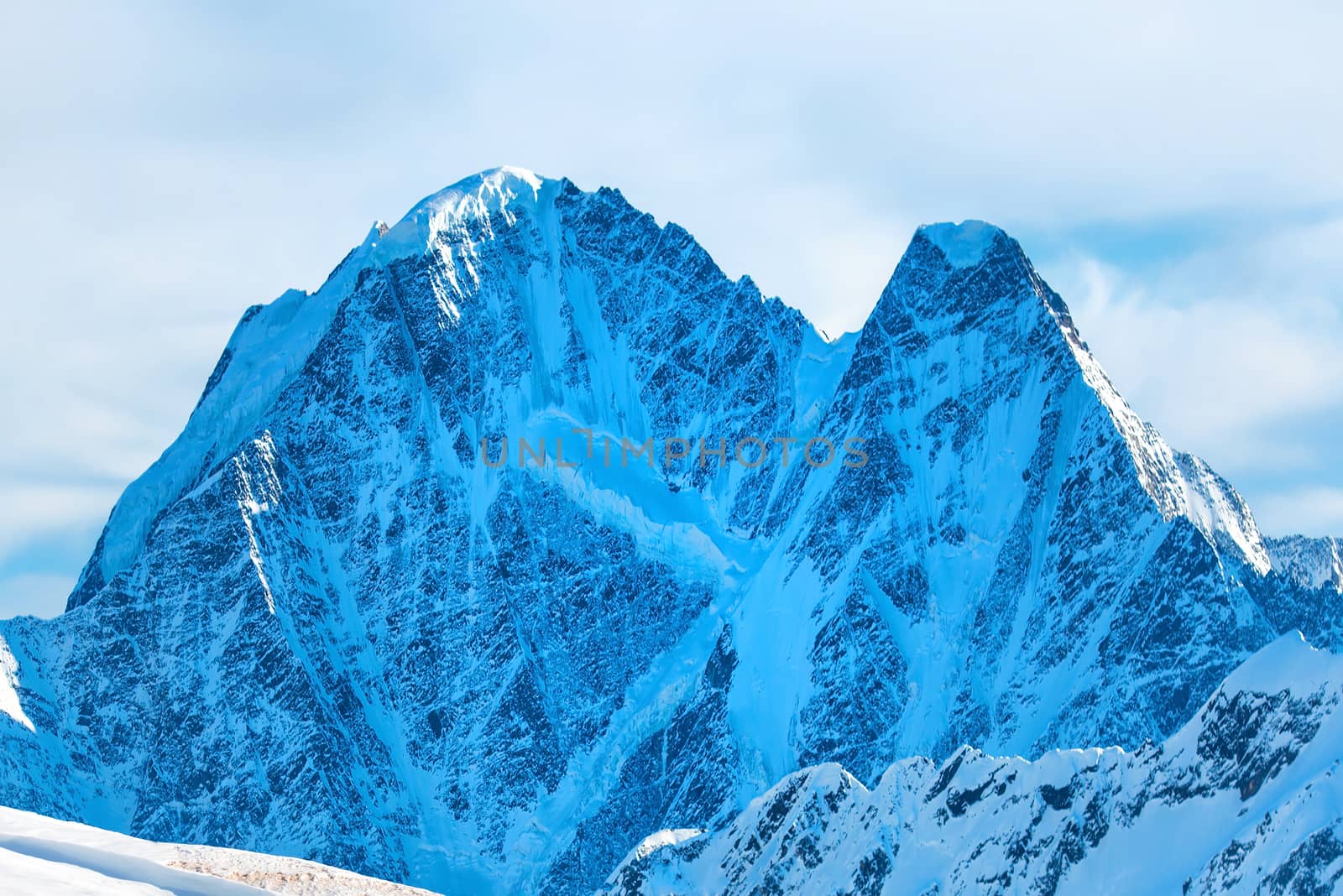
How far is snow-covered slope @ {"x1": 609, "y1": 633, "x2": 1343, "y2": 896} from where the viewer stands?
143625 millimetres

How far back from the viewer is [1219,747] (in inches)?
6191

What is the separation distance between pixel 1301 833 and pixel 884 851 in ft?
155

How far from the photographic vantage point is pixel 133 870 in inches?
4274

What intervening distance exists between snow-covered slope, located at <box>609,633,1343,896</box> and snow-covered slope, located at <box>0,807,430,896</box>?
183ft

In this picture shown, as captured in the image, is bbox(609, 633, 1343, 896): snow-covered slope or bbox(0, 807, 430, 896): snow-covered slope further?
bbox(609, 633, 1343, 896): snow-covered slope

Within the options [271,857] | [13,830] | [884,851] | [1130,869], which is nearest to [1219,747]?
[1130,869]

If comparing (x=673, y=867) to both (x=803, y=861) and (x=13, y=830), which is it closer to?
(x=803, y=861)

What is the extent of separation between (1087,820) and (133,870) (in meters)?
81.2

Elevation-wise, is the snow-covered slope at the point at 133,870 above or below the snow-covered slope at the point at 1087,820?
below

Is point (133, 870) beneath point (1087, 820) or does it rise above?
beneath

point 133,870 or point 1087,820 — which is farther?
point 1087,820

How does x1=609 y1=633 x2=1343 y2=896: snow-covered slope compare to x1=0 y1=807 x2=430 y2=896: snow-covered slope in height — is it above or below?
above

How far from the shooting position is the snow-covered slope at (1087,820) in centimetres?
14362

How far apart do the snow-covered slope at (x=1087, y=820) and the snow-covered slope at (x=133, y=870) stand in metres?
55.8
